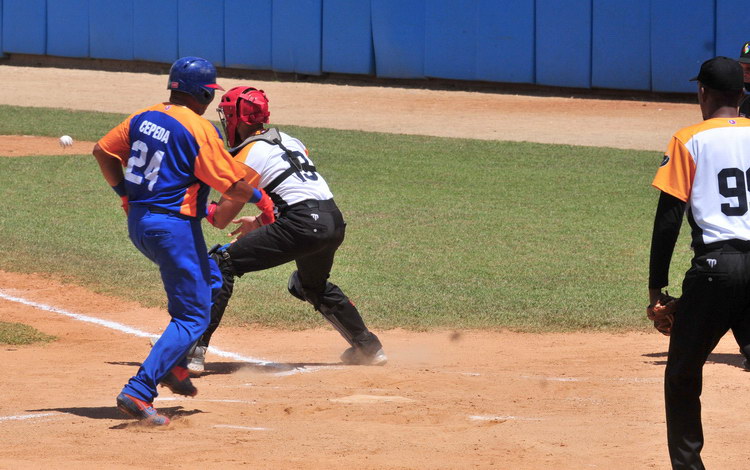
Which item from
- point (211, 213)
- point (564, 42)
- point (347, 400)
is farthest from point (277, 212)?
point (564, 42)

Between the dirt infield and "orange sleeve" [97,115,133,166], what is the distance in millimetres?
1390

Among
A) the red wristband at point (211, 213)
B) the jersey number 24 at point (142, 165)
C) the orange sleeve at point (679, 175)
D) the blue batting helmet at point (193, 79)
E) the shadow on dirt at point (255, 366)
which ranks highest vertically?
the blue batting helmet at point (193, 79)

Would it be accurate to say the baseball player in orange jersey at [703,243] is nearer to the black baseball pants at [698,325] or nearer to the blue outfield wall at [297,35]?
the black baseball pants at [698,325]

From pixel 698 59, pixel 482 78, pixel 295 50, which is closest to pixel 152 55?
pixel 295 50

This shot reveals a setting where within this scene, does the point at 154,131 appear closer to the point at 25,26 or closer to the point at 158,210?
the point at 158,210

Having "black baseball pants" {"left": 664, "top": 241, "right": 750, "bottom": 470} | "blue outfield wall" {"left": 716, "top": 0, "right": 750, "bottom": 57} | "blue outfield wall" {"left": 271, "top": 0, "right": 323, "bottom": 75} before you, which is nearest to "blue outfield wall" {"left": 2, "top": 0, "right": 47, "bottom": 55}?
"blue outfield wall" {"left": 271, "top": 0, "right": 323, "bottom": 75}

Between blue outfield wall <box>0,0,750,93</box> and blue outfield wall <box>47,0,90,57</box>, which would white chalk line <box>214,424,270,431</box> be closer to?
blue outfield wall <box>0,0,750,93</box>

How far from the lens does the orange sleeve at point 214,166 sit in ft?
18.3

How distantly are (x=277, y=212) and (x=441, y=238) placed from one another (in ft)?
15.5

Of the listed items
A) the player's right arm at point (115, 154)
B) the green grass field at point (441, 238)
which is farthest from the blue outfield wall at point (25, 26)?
the player's right arm at point (115, 154)

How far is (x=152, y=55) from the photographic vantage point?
31547mm

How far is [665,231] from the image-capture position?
4.51 metres

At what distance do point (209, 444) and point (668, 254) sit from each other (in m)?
2.34

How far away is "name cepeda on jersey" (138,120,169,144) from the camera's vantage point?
18.4 ft
